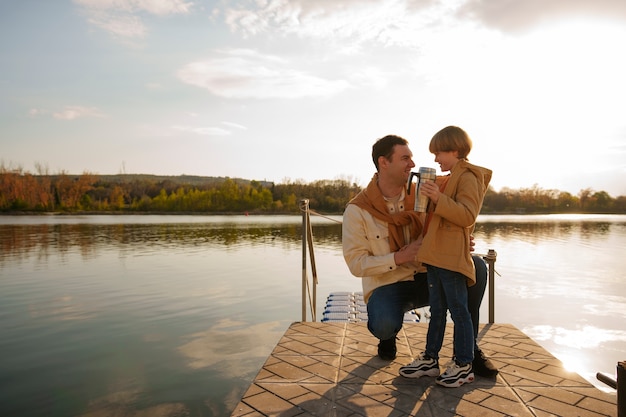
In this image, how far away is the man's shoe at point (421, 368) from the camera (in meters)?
3.07

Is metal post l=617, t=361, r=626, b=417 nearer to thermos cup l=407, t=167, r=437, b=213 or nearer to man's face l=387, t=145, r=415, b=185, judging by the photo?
thermos cup l=407, t=167, r=437, b=213

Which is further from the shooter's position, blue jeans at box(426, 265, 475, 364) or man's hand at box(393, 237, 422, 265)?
man's hand at box(393, 237, 422, 265)

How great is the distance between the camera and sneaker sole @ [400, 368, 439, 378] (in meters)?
3.07

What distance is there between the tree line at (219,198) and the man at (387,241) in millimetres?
72539

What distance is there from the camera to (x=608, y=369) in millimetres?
6477

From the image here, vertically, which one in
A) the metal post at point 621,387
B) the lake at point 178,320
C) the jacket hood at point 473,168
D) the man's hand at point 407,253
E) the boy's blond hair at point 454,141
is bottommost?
the lake at point 178,320

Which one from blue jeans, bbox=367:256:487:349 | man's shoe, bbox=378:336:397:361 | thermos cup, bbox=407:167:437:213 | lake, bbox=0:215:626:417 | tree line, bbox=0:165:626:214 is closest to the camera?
thermos cup, bbox=407:167:437:213

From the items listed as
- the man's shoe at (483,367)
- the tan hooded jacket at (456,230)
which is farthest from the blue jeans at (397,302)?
the tan hooded jacket at (456,230)

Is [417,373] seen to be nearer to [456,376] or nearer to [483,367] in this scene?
[456,376]

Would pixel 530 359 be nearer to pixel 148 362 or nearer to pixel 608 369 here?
pixel 608 369

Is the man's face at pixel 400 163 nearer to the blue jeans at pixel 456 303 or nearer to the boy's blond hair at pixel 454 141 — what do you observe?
the boy's blond hair at pixel 454 141

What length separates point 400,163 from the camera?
10.8 ft

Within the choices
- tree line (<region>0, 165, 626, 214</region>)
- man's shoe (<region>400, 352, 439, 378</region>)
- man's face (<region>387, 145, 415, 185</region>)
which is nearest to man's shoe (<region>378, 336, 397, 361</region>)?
man's shoe (<region>400, 352, 439, 378</region>)

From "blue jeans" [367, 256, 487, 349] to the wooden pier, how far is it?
0.26m
